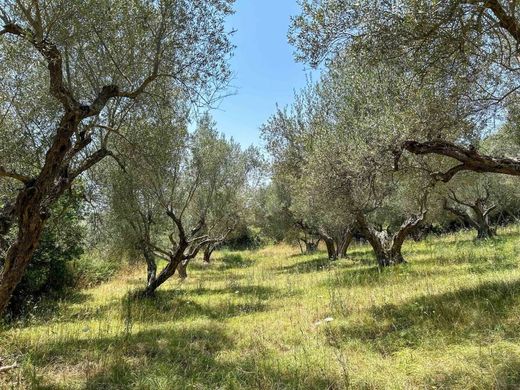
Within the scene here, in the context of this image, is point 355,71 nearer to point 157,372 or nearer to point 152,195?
point 152,195

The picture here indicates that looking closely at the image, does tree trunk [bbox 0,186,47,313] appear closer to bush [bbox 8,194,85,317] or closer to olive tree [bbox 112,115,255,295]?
olive tree [bbox 112,115,255,295]

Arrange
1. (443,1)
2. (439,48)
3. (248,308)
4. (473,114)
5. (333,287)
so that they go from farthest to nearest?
(333,287) → (248,308) → (473,114) → (439,48) → (443,1)

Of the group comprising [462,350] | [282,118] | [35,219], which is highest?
[282,118]

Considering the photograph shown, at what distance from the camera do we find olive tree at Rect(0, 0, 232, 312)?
618 centimetres

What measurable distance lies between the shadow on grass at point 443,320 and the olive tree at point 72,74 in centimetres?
592

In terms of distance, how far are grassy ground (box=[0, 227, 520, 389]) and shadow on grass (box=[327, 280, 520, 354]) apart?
3 cm

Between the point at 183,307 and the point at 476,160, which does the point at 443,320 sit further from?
the point at 183,307

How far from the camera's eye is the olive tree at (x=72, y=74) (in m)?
6.18

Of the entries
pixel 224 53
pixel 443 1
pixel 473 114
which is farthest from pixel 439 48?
pixel 224 53

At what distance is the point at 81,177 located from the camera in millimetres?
12320

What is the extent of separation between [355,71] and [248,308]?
29.1 feet

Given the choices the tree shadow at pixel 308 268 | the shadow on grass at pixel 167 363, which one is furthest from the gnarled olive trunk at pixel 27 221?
the tree shadow at pixel 308 268

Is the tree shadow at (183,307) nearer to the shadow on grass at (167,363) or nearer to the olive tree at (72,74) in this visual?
the shadow on grass at (167,363)

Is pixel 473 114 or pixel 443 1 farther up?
pixel 443 1
